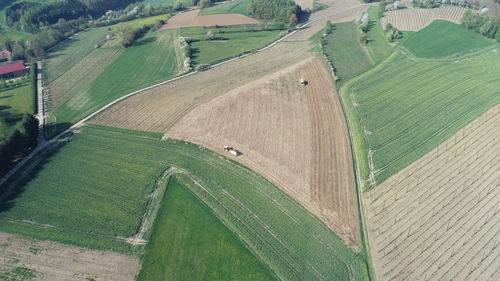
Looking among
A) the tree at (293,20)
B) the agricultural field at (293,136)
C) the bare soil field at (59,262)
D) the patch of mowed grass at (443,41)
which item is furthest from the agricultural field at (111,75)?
the patch of mowed grass at (443,41)

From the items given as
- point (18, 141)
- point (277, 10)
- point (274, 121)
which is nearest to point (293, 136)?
point (274, 121)

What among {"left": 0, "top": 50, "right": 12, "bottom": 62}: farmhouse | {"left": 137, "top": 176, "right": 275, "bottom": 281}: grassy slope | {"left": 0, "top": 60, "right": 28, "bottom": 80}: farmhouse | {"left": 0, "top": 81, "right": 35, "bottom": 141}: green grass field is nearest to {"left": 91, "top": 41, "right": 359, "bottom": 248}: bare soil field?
{"left": 137, "top": 176, "right": 275, "bottom": 281}: grassy slope

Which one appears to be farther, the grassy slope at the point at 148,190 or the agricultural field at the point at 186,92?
the agricultural field at the point at 186,92

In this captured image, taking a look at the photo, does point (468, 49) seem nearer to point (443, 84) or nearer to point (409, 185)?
point (443, 84)

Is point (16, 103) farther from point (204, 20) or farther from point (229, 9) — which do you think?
point (229, 9)

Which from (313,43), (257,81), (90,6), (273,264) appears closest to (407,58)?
(313,43)

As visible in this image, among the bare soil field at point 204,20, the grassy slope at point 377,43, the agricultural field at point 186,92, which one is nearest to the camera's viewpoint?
the agricultural field at point 186,92

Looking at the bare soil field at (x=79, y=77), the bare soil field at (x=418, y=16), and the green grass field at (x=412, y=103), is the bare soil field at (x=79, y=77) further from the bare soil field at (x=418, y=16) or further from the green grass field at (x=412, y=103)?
the bare soil field at (x=418, y=16)
